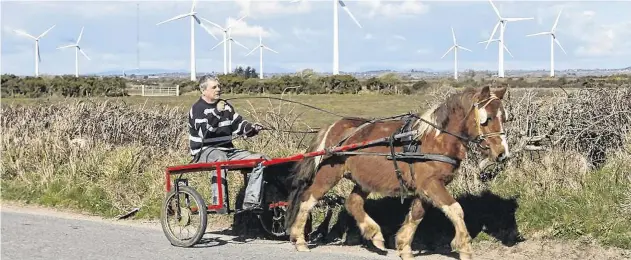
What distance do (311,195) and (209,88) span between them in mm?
1795

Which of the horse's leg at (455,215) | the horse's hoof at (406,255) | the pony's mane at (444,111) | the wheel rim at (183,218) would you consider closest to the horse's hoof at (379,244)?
the horse's hoof at (406,255)

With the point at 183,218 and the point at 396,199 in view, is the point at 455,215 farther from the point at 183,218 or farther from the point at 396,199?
the point at 183,218

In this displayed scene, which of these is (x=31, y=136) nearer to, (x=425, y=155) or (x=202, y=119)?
(x=202, y=119)

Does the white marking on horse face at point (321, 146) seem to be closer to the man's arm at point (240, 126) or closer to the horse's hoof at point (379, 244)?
the man's arm at point (240, 126)

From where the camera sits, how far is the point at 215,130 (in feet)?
32.3

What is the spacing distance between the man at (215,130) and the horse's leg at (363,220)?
1111mm

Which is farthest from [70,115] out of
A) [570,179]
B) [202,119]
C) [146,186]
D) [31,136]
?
[570,179]

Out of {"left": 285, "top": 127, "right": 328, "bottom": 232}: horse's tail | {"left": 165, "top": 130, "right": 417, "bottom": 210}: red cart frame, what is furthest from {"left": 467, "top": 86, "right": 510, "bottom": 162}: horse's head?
{"left": 285, "top": 127, "right": 328, "bottom": 232}: horse's tail

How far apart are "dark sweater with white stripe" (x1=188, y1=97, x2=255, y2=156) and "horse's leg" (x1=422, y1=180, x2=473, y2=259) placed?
2813 millimetres

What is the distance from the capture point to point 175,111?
19500mm

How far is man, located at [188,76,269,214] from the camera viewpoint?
9797 millimetres

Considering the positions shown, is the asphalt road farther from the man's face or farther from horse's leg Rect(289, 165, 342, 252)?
the man's face

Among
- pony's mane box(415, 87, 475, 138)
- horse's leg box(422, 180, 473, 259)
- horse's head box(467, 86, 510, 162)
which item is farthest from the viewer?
pony's mane box(415, 87, 475, 138)

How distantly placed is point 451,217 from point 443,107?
1.18m
